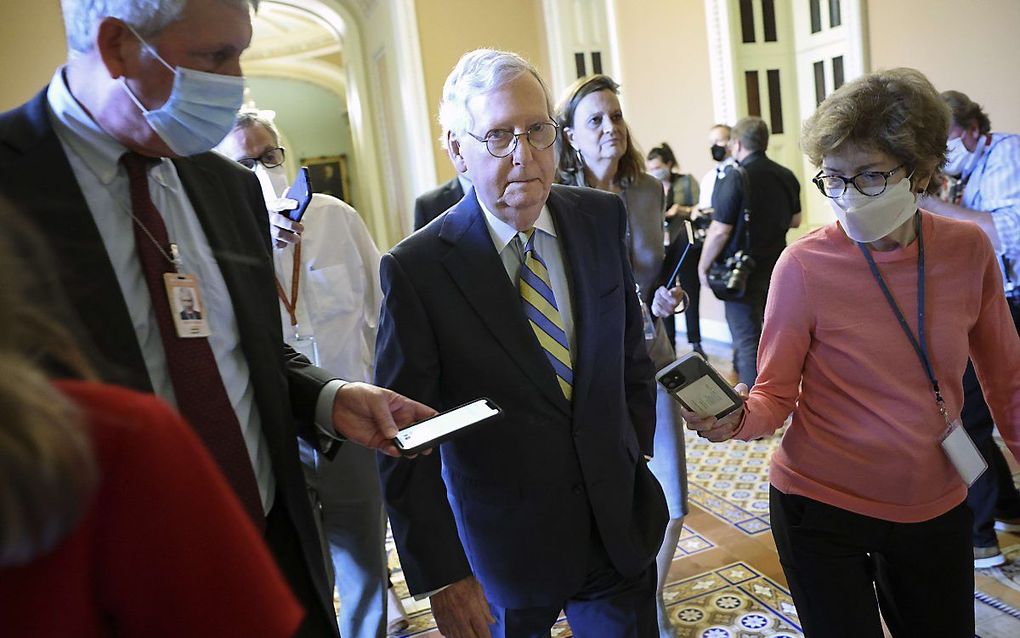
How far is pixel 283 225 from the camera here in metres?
2.52

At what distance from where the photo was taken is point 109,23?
1225 millimetres

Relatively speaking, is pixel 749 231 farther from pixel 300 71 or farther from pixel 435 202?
pixel 300 71

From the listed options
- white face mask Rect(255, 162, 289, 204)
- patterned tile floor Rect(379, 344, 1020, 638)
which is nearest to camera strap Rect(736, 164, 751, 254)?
patterned tile floor Rect(379, 344, 1020, 638)

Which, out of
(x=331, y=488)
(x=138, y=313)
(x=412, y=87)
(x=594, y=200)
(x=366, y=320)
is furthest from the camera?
(x=412, y=87)

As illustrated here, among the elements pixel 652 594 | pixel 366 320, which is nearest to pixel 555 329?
pixel 652 594

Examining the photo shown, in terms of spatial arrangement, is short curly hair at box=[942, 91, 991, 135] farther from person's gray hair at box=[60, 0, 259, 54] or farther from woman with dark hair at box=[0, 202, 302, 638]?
woman with dark hair at box=[0, 202, 302, 638]

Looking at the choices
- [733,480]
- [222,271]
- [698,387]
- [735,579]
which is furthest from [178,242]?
[733,480]

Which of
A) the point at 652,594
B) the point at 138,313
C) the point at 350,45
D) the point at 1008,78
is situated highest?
the point at 350,45

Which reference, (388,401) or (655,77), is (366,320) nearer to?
(388,401)

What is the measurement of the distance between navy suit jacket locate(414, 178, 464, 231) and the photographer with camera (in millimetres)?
2292

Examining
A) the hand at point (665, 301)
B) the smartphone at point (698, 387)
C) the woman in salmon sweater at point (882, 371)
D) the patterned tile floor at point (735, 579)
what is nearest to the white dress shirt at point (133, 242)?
the smartphone at point (698, 387)

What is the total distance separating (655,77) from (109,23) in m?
7.13

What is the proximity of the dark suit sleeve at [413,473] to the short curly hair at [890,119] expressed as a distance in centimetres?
98

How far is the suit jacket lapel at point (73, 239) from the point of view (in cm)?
112
